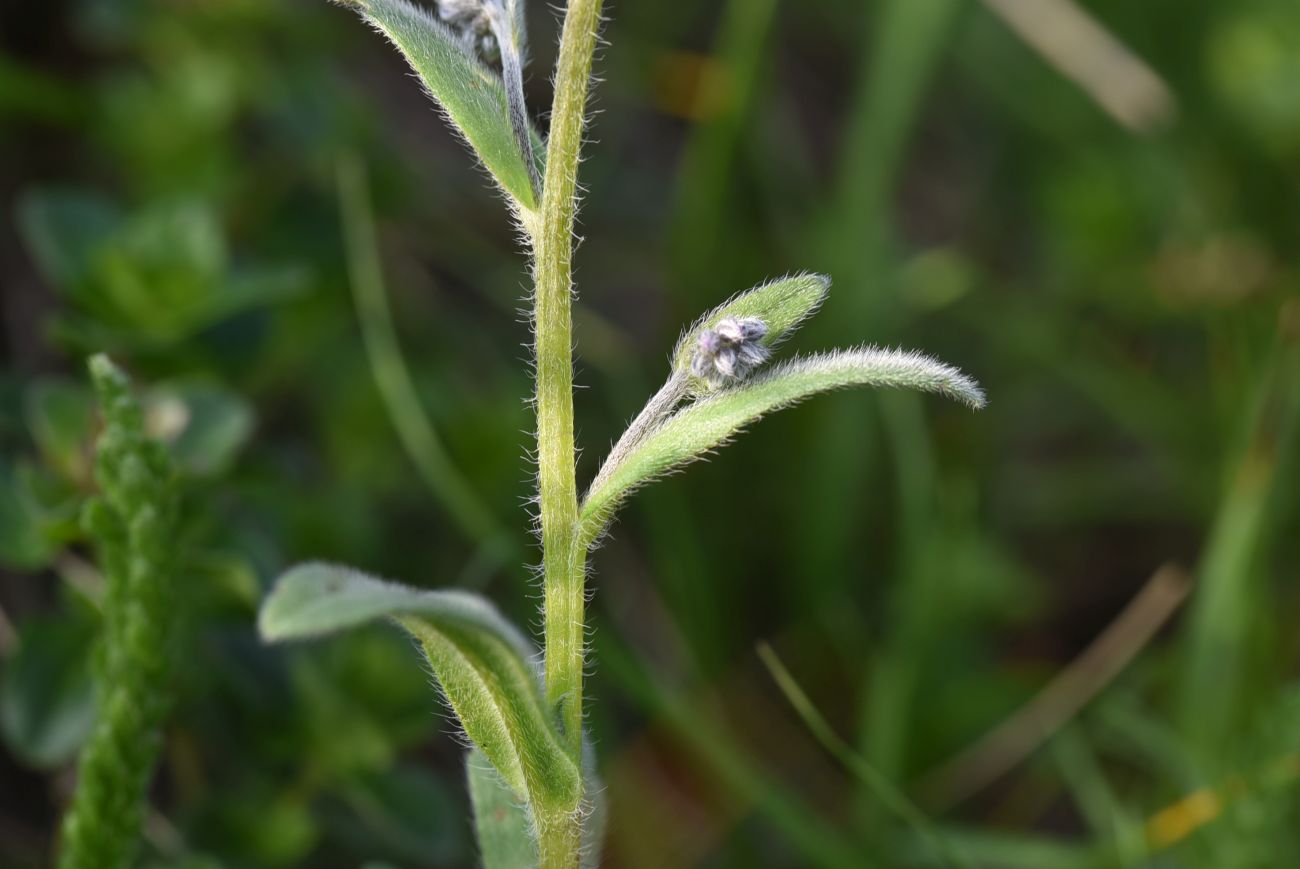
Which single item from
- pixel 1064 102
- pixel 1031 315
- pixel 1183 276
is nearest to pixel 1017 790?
pixel 1031 315

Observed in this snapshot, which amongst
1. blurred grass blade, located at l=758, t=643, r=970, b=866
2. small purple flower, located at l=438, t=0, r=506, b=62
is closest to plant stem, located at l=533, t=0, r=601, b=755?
small purple flower, located at l=438, t=0, r=506, b=62

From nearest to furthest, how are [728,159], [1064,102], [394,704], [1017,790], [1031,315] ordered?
[394,704]
[1017,790]
[728,159]
[1031,315]
[1064,102]

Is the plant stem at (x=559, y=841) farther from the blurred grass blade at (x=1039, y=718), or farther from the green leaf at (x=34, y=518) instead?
the blurred grass blade at (x=1039, y=718)

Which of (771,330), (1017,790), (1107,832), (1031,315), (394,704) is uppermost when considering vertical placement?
(771,330)

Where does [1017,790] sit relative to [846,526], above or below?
below

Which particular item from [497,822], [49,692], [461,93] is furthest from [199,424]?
[461,93]

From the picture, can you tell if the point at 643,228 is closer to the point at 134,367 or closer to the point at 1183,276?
the point at 1183,276

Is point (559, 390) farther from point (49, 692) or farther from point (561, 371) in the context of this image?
point (49, 692)
